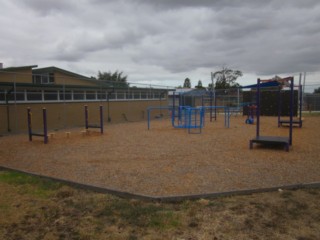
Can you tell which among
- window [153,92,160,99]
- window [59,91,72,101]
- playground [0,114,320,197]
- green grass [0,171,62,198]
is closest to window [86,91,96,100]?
window [59,91,72,101]

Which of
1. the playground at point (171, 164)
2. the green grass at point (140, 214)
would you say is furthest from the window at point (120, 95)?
the green grass at point (140, 214)

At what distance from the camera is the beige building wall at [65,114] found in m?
12.2

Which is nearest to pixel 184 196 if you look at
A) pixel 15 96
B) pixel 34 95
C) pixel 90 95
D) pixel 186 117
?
pixel 15 96

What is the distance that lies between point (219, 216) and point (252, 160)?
10.00 feet

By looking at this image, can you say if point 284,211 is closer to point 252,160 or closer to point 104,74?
point 252,160

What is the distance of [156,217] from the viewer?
3.32 m

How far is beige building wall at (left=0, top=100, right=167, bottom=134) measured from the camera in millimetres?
12203

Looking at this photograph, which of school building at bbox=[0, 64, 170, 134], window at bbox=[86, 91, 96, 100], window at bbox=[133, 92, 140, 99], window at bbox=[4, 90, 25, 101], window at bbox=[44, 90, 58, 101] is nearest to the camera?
window at bbox=[4, 90, 25, 101]

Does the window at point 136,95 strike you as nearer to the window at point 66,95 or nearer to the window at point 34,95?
the window at point 66,95

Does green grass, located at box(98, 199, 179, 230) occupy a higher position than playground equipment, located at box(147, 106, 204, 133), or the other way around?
playground equipment, located at box(147, 106, 204, 133)

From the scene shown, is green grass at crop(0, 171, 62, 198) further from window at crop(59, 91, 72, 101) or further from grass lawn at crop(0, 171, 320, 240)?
window at crop(59, 91, 72, 101)

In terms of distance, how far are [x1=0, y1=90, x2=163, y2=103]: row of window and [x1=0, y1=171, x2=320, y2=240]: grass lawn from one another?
9461 millimetres

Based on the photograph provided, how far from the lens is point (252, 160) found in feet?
19.9

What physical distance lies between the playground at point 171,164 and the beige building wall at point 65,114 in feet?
13.0
